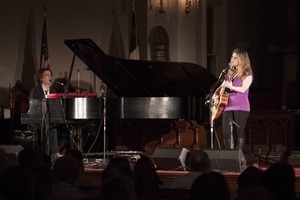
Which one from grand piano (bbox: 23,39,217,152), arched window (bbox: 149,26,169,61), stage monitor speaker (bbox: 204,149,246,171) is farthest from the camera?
arched window (bbox: 149,26,169,61)

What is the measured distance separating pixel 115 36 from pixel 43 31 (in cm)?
139

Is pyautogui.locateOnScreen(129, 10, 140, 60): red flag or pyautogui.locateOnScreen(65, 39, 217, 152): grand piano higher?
pyautogui.locateOnScreen(129, 10, 140, 60): red flag

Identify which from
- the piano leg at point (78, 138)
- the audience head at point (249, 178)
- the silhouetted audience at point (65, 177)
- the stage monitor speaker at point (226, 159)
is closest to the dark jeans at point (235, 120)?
the stage monitor speaker at point (226, 159)

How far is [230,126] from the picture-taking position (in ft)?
31.3

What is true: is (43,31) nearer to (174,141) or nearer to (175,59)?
(175,59)

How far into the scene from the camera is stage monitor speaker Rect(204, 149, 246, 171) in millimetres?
8688

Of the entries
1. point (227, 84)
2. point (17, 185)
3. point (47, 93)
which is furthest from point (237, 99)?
point (17, 185)

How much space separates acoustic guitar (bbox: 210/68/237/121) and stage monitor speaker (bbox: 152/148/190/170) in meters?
0.63

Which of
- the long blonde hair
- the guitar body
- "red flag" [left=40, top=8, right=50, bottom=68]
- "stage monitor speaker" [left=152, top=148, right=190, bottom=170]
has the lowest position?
"stage monitor speaker" [left=152, top=148, right=190, bottom=170]

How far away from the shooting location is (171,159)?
30.0 feet

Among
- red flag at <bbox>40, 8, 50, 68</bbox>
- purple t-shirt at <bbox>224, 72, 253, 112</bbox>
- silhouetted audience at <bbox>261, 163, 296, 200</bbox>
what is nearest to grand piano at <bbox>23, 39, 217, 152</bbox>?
purple t-shirt at <bbox>224, 72, 253, 112</bbox>

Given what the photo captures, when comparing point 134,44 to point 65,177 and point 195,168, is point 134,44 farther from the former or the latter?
point 65,177

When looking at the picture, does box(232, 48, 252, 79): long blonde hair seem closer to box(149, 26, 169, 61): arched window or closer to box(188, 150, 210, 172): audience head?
box(188, 150, 210, 172): audience head

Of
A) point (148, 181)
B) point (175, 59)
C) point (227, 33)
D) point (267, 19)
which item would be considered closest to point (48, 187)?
point (148, 181)
